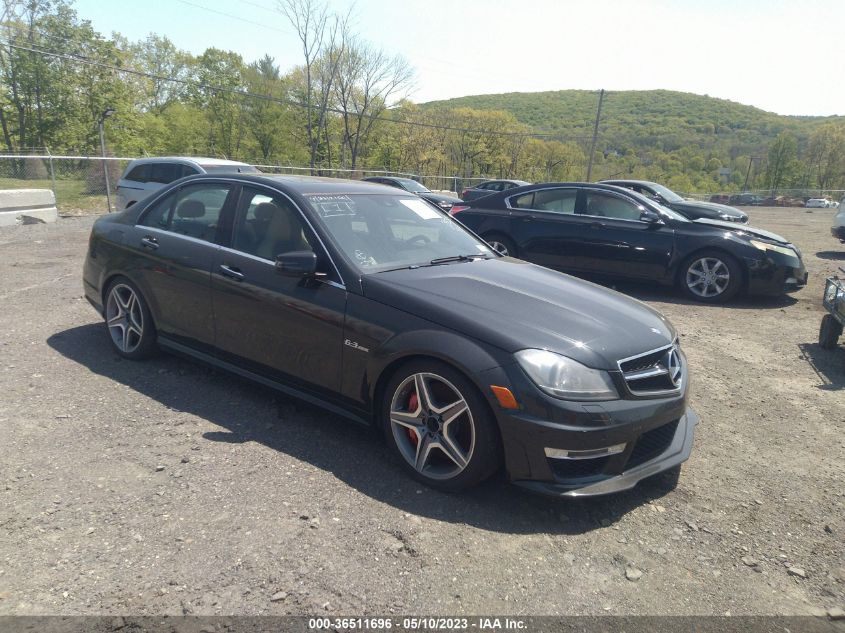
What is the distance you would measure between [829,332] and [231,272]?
588cm

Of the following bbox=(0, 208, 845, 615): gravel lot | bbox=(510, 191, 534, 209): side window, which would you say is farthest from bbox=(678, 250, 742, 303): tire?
bbox=(0, 208, 845, 615): gravel lot

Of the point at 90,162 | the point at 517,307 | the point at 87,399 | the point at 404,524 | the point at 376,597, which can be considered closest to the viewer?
the point at 376,597

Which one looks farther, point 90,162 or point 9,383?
point 90,162

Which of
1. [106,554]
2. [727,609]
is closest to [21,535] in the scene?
[106,554]

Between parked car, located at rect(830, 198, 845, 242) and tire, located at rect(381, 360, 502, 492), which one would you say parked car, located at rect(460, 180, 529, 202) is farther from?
tire, located at rect(381, 360, 502, 492)

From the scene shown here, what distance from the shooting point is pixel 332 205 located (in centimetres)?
401

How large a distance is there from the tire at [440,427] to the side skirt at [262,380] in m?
0.27

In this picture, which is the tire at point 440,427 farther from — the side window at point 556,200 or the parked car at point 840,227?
the parked car at point 840,227

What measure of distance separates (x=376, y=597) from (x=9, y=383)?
142 inches

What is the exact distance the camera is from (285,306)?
3.72 metres

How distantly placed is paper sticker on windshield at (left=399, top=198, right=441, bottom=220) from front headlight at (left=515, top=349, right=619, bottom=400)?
196 cm

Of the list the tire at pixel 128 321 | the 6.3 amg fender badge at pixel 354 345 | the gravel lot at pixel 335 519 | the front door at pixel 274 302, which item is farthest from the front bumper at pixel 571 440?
the tire at pixel 128 321

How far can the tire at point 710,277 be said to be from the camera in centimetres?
836

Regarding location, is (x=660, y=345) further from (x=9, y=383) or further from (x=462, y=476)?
(x=9, y=383)
